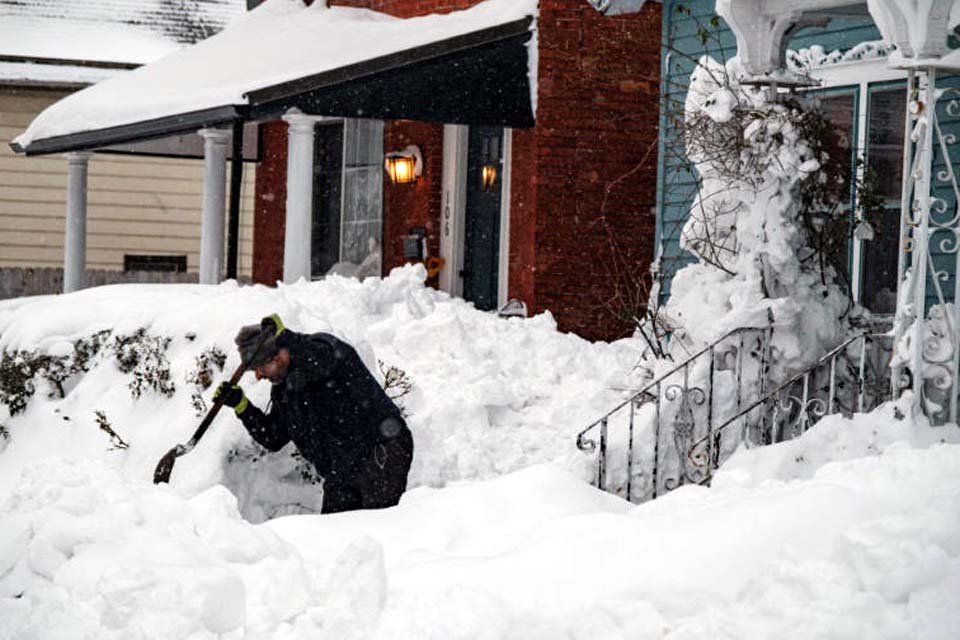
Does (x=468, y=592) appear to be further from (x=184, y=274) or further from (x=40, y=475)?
(x=184, y=274)

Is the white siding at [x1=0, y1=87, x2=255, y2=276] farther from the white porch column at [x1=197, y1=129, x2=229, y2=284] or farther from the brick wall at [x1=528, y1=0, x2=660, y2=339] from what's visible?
the brick wall at [x1=528, y1=0, x2=660, y2=339]

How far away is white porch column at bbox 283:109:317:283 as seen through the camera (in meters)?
13.6

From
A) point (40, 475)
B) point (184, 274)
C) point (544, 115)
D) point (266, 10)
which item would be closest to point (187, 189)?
point (184, 274)

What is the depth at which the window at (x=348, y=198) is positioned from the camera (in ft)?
56.2

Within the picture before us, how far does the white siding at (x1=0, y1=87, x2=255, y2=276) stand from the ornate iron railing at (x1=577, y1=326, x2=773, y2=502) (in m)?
14.4

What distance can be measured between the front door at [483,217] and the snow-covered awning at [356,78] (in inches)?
48.7

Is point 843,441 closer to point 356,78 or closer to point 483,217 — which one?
point 356,78

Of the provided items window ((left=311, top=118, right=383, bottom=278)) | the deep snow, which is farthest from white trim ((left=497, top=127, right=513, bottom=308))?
the deep snow

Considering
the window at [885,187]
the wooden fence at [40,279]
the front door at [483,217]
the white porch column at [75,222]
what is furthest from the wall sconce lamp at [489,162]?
the wooden fence at [40,279]

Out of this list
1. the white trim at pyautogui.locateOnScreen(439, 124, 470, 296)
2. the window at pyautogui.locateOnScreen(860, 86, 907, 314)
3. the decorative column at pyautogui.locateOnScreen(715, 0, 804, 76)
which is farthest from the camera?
the white trim at pyautogui.locateOnScreen(439, 124, 470, 296)

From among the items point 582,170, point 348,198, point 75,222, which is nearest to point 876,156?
point 582,170

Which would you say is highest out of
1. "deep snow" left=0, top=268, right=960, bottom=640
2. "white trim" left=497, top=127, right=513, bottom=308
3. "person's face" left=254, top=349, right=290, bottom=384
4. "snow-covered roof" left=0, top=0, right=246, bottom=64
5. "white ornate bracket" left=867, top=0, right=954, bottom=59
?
"snow-covered roof" left=0, top=0, right=246, bottom=64

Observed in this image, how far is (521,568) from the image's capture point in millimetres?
4863

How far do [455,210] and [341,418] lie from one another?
25.9ft
